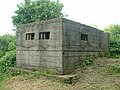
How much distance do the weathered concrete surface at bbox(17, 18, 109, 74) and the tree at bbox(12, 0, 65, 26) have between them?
26.9ft

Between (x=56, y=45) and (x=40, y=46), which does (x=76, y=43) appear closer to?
(x=56, y=45)

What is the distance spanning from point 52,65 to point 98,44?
431 cm

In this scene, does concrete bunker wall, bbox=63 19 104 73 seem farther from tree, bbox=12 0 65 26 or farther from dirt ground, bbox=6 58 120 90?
tree, bbox=12 0 65 26

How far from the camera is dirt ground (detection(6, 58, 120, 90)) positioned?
7030mm

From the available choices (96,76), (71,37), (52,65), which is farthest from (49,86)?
(71,37)

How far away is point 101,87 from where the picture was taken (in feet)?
22.7

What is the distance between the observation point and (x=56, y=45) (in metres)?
8.61

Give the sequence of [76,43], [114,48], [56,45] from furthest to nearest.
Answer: [114,48] < [76,43] < [56,45]

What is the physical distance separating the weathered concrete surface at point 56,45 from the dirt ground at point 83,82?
87 cm

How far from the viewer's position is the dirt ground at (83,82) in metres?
7.03

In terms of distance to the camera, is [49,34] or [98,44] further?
[98,44]

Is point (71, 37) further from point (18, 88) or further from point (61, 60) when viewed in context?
point (18, 88)

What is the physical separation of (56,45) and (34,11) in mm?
11576

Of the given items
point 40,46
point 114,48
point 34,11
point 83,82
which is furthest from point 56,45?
point 34,11
